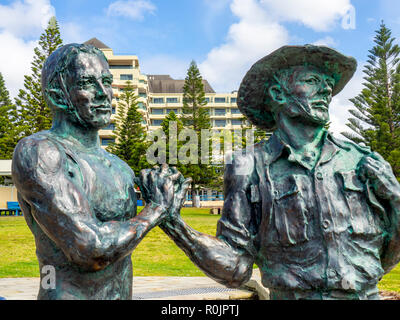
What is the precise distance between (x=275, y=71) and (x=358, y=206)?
0.91 meters

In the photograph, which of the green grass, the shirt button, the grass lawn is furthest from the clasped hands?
the green grass

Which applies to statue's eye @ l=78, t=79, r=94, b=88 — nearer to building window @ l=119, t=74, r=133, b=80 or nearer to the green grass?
the green grass

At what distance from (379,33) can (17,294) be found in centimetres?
2819

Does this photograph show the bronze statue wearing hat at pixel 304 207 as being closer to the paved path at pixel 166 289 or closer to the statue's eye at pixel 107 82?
the statue's eye at pixel 107 82

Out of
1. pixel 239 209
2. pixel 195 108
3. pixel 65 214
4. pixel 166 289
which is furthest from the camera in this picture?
pixel 195 108

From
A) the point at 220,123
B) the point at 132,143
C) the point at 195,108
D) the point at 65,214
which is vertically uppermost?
the point at 220,123

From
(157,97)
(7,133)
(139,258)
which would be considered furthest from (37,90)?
(157,97)

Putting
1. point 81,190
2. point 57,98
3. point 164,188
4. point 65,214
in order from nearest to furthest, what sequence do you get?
point 65,214, point 81,190, point 164,188, point 57,98

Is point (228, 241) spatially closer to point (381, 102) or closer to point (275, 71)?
point (275, 71)

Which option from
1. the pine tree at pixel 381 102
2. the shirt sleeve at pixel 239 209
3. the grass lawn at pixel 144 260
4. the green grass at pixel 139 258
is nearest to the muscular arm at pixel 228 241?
the shirt sleeve at pixel 239 209

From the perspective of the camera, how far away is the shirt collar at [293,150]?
244 cm

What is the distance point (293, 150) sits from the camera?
249 cm

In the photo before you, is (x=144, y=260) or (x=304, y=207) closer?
(x=304, y=207)

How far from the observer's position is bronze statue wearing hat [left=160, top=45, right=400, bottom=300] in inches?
90.0
